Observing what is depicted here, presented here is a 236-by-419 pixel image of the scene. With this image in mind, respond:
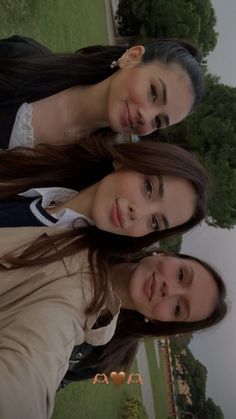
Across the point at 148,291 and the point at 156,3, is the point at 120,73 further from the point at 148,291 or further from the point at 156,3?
the point at 156,3

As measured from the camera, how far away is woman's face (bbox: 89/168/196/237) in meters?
2.99

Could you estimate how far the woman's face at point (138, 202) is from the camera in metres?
2.99

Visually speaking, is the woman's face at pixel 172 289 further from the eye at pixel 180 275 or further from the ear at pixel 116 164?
the ear at pixel 116 164

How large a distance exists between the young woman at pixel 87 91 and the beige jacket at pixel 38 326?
3.13 feet

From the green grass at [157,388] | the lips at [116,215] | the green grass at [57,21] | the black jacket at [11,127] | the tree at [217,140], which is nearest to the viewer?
the lips at [116,215]

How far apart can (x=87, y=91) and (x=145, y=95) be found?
0.44 m

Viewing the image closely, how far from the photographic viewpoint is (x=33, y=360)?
6.12 ft

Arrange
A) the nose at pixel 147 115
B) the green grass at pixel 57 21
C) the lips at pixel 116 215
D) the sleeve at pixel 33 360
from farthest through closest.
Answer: the green grass at pixel 57 21
the nose at pixel 147 115
the lips at pixel 116 215
the sleeve at pixel 33 360

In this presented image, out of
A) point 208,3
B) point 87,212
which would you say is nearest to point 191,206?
point 87,212

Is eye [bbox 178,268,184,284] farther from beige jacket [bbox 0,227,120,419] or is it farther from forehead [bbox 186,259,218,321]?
beige jacket [bbox 0,227,120,419]

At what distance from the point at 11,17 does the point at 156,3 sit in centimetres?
1382

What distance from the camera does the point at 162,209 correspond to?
3125 millimetres

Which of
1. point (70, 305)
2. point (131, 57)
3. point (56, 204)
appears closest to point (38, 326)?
point (70, 305)
